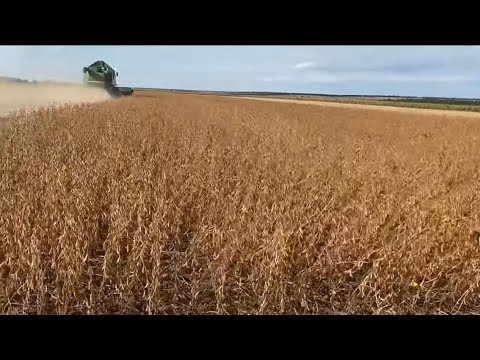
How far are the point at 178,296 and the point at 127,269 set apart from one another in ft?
1.36

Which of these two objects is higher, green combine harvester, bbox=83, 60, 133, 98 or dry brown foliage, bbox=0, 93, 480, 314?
green combine harvester, bbox=83, 60, 133, 98

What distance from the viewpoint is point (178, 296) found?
260cm

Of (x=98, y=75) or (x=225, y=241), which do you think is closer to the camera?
(x=225, y=241)

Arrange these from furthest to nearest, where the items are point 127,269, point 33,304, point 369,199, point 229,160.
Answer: point 229,160 → point 369,199 → point 127,269 → point 33,304

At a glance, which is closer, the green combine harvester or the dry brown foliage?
the dry brown foliage

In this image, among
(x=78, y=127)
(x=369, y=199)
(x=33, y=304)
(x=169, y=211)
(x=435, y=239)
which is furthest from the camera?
(x=78, y=127)

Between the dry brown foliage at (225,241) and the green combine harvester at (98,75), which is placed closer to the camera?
the dry brown foliage at (225,241)

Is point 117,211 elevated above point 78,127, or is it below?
below

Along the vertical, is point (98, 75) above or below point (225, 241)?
above

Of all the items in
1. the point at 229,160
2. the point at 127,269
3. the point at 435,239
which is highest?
the point at 229,160

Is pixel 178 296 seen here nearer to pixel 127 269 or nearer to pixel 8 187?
pixel 127 269

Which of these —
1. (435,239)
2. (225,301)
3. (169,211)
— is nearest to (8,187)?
(169,211)

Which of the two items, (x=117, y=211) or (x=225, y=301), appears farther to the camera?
(x=117, y=211)

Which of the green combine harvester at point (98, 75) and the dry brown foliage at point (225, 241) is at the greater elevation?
the green combine harvester at point (98, 75)
